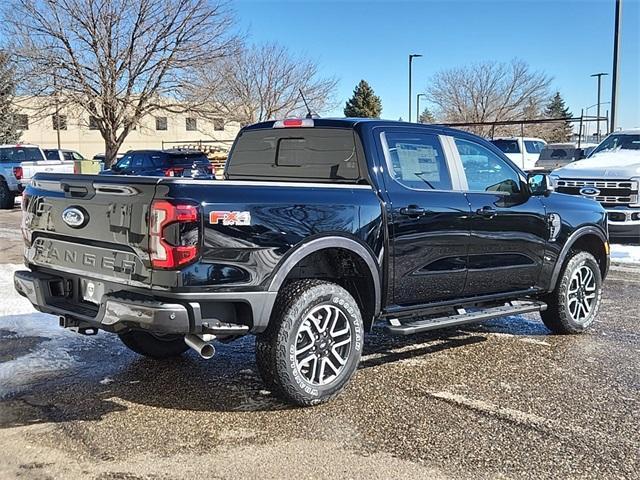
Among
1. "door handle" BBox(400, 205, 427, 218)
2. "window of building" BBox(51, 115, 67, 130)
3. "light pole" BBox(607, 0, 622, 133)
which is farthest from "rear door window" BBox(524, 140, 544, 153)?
"door handle" BBox(400, 205, 427, 218)

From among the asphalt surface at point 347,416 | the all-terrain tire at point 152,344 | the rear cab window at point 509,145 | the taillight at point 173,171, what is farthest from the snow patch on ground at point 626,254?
the rear cab window at point 509,145

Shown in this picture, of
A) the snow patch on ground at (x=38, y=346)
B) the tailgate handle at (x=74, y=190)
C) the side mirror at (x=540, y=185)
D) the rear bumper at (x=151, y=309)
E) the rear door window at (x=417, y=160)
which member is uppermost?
the rear door window at (x=417, y=160)

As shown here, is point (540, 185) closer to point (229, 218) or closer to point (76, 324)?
point (229, 218)

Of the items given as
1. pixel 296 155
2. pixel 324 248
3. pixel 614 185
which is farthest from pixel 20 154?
pixel 324 248

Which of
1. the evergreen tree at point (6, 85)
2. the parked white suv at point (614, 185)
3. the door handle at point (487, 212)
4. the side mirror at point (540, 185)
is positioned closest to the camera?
the door handle at point (487, 212)

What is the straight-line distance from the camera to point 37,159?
20234 mm

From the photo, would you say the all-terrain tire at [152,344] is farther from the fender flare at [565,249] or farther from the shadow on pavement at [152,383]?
the fender flare at [565,249]

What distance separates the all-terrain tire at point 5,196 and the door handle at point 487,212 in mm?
16988

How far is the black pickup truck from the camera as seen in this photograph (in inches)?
151

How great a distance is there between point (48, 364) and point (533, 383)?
3.62 meters

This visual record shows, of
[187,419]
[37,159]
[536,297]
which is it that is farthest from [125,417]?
[37,159]

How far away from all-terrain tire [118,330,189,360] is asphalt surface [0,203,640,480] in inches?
3.7

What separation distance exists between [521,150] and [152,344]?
22.3m

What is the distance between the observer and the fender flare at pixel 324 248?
4.10 meters
